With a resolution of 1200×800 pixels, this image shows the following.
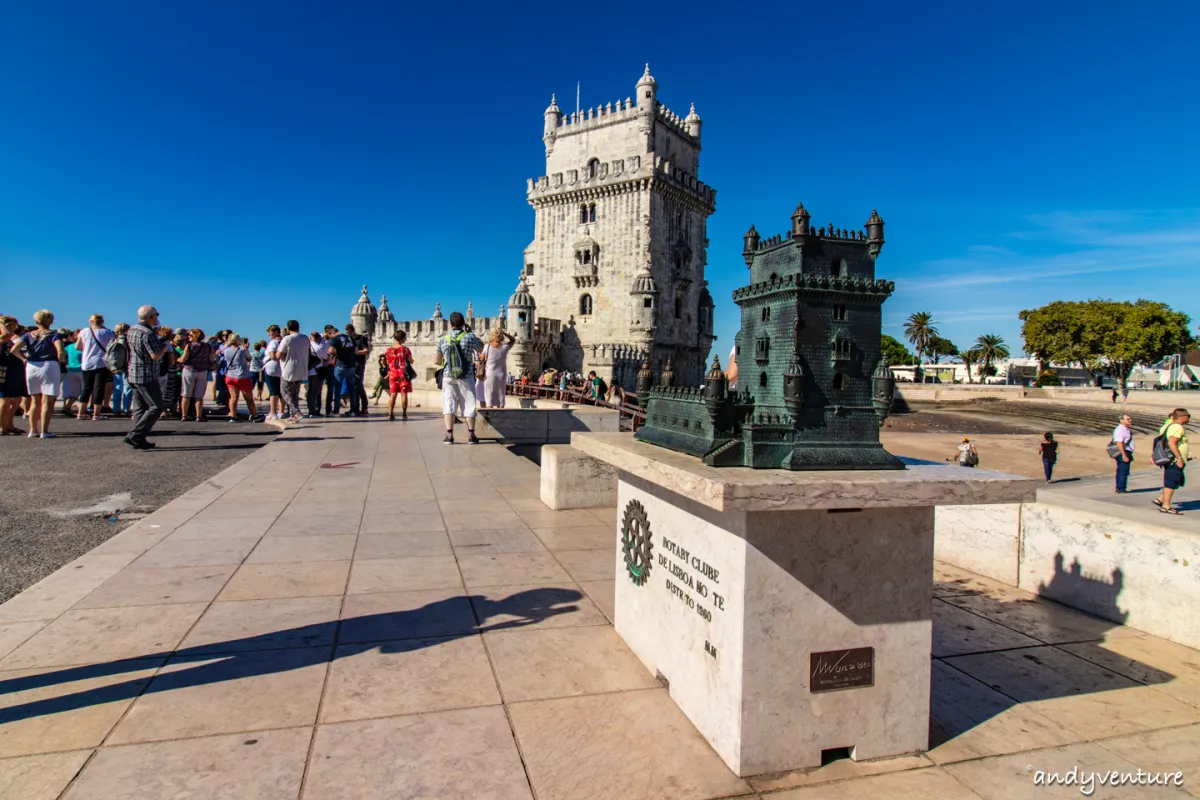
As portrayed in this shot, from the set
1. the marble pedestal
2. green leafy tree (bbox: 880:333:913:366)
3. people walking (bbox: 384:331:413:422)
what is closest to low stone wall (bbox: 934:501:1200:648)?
the marble pedestal

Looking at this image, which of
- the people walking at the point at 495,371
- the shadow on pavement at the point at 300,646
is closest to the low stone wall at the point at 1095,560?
the shadow on pavement at the point at 300,646

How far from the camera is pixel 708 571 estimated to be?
9.42 ft

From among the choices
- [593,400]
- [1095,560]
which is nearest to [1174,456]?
[1095,560]

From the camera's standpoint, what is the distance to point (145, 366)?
9180 mm

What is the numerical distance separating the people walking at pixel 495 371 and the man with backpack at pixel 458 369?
2.96 ft

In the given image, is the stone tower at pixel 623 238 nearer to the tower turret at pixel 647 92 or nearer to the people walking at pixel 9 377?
the tower turret at pixel 647 92

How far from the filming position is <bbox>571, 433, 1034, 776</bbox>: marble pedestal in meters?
2.56

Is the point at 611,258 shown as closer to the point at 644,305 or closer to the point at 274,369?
the point at 644,305

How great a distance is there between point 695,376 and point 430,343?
17.6m

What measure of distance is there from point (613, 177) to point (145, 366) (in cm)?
3456

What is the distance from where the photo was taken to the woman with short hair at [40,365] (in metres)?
10.2

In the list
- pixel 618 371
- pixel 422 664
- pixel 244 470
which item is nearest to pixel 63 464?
pixel 244 470

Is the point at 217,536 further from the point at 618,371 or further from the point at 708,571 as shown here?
the point at 618,371
